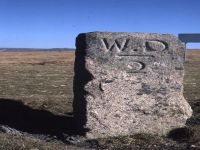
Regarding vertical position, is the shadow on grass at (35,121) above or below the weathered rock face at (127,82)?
below

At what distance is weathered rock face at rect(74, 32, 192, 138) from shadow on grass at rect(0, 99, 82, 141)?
811mm

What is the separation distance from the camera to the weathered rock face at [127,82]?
11.8m

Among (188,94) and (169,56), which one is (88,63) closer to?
(169,56)

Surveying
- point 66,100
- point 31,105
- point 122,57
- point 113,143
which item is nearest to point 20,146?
point 113,143

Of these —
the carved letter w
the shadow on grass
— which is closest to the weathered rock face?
the carved letter w

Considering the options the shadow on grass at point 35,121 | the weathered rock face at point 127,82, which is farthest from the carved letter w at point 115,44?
the shadow on grass at point 35,121

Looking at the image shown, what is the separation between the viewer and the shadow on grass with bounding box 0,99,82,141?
12738 millimetres

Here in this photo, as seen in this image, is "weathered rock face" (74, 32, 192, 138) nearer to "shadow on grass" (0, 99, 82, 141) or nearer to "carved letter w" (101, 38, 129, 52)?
"carved letter w" (101, 38, 129, 52)

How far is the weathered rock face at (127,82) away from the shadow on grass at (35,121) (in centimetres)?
81

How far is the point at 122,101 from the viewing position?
12.1m

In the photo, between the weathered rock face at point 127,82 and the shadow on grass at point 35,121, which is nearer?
the weathered rock face at point 127,82

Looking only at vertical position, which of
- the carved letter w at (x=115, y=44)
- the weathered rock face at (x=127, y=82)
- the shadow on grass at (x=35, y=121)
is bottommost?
the shadow on grass at (x=35, y=121)

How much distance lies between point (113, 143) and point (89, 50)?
7.28 feet

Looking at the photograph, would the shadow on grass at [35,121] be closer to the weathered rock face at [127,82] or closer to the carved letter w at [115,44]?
the weathered rock face at [127,82]
